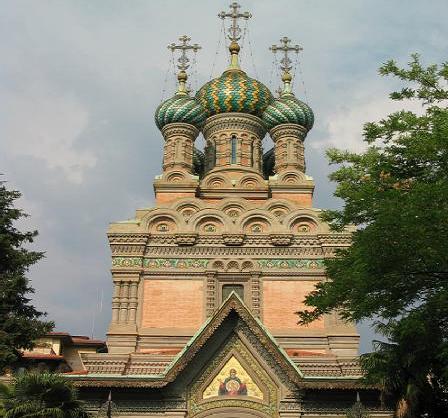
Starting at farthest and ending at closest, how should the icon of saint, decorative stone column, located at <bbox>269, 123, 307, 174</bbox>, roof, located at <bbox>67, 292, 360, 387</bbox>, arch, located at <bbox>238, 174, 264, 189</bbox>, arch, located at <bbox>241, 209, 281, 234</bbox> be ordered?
decorative stone column, located at <bbox>269, 123, 307, 174</bbox> < arch, located at <bbox>238, 174, 264, 189</bbox> < arch, located at <bbox>241, 209, 281, 234</bbox> < the icon of saint < roof, located at <bbox>67, 292, 360, 387</bbox>

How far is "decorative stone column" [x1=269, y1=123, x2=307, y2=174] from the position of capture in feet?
90.9

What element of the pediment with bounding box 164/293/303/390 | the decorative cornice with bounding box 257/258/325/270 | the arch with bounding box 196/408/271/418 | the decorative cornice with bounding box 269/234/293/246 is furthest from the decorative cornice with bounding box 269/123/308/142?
the arch with bounding box 196/408/271/418

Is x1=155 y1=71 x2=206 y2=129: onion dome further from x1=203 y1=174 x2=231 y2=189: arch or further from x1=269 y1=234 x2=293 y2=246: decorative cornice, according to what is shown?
x1=269 y1=234 x2=293 y2=246: decorative cornice

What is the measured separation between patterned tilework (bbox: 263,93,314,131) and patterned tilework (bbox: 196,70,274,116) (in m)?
0.34

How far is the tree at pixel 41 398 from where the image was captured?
39.6ft

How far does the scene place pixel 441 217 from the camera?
9562 millimetres

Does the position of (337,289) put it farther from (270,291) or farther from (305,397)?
(270,291)

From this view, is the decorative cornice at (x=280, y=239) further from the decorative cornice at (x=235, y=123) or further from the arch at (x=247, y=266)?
the decorative cornice at (x=235, y=123)

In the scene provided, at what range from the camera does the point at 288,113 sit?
95.3 ft

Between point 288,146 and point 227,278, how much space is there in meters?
8.33

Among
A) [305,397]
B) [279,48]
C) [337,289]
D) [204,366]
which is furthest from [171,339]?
[279,48]

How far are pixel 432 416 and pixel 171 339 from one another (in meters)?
10.8

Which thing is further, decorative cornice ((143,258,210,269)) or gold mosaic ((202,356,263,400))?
decorative cornice ((143,258,210,269))

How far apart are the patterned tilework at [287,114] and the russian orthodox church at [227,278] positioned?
61mm
